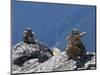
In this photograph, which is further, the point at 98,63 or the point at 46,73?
the point at 98,63

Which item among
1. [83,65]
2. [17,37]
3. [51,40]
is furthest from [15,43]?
[83,65]

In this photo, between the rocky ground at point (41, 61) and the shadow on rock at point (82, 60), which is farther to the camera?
the shadow on rock at point (82, 60)

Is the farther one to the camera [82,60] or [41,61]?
[82,60]

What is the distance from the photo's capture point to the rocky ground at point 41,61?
2.21 meters

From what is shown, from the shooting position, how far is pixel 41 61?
89.8 inches

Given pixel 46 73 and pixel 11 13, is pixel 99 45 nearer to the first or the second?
pixel 46 73

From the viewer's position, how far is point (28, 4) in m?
2.25

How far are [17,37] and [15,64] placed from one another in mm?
252

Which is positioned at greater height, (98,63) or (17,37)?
(17,37)

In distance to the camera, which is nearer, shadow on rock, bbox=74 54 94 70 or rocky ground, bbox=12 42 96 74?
rocky ground, bbox=12 42 96 74

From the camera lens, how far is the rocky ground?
2.21m

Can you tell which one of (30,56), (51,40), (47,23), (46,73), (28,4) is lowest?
(46,73)
